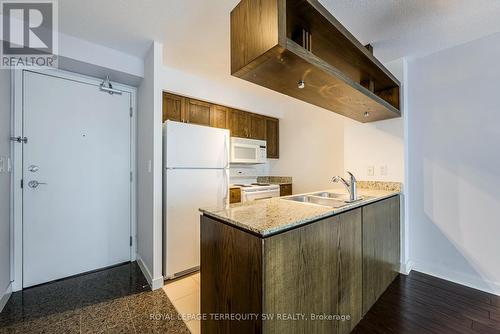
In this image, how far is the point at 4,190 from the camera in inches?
73.5

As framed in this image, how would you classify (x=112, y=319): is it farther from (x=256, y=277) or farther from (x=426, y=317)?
(x=426, y=317)

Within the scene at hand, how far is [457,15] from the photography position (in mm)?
1720

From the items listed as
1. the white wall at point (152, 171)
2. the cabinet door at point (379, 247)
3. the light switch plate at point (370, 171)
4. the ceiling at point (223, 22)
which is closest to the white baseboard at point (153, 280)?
the white wall at point (152, 171)

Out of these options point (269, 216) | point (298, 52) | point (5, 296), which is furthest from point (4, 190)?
point (298, 52)

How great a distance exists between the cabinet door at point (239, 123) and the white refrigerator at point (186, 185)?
0.82 m

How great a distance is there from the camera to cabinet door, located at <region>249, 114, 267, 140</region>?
3762 mm

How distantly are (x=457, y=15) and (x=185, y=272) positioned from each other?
11.4 feet

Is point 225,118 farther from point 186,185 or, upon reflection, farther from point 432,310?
point 432,310

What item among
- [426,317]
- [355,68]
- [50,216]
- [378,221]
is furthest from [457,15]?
[50,216]

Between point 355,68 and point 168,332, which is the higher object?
point 355,68

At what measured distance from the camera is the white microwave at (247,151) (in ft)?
11.1

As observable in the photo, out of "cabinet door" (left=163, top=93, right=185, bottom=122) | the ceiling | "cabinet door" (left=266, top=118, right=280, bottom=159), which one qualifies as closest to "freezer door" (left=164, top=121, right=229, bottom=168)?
"cabinet door" (left=163, top=93, right=185, bottom=122)

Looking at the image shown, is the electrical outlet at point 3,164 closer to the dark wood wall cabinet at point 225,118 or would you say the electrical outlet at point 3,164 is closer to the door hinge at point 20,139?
the door hinge at point 20,139

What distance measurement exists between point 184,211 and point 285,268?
5.31 feet
